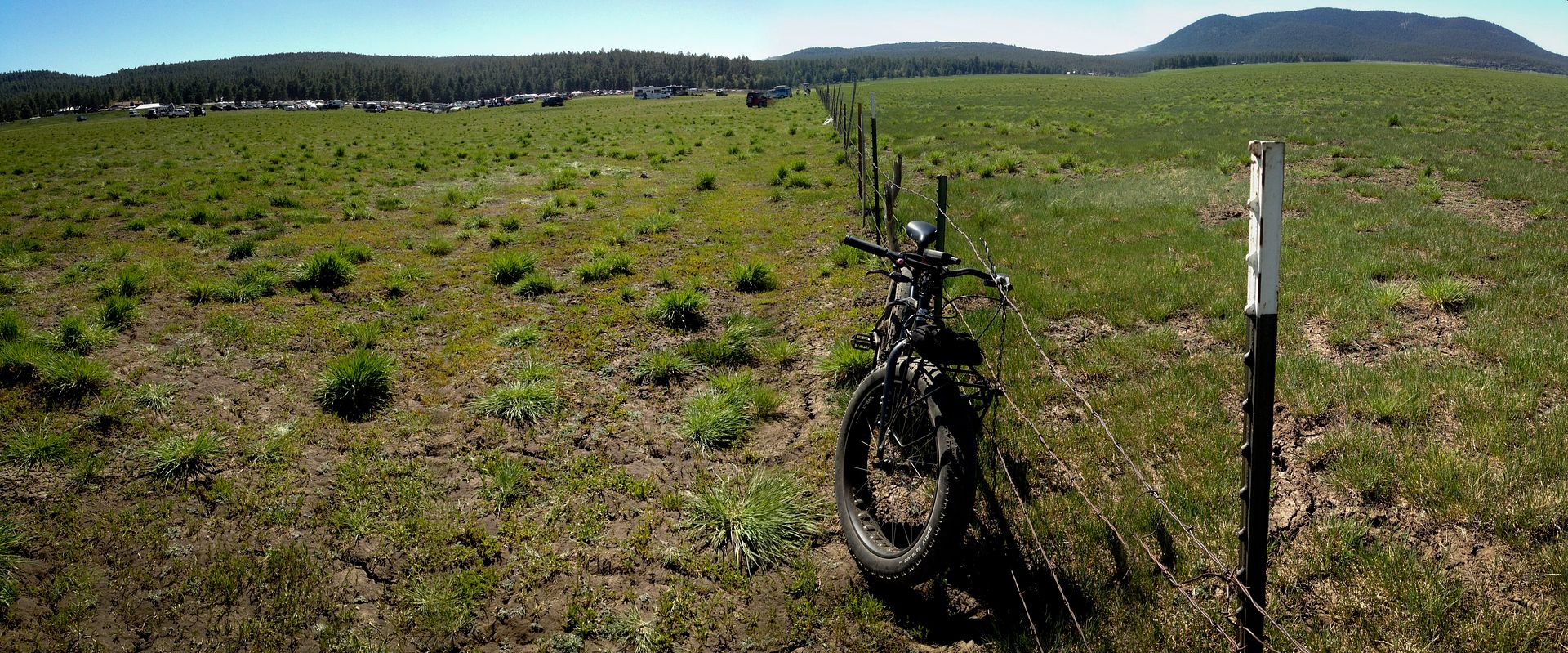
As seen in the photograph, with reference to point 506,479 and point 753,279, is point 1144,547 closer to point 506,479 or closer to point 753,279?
point 506,479

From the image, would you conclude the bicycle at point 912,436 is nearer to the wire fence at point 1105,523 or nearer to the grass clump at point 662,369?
the wire fence at point 1105,523

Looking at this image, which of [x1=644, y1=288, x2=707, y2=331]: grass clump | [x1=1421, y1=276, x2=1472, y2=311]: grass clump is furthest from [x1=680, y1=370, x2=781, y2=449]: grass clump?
[x1=1421, y1=276, x2=1472, y2=311]: grass clump

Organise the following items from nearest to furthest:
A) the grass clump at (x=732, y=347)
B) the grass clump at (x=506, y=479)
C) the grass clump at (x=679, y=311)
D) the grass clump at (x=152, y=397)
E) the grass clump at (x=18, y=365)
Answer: the grass clump at (x=506, y=479)
the grass clump at (x=152, y=397)
the grass clump at (x=18, y=365)
the grass clump at (x=732, y=347)
the grass clump at (x=679, y=311)

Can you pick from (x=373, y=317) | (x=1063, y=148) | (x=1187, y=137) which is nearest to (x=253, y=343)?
(x=373, y=317)

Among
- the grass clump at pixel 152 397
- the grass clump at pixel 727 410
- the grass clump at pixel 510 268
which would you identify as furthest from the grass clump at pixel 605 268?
the grass clump at pixel 152 397

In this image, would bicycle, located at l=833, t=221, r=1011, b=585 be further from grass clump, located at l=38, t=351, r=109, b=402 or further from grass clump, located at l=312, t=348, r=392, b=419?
grass clump, located at l=38, t=351, r=109, b=402

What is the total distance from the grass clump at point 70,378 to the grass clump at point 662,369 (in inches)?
170

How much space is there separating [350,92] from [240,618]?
220 m

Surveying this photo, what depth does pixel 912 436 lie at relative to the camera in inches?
155

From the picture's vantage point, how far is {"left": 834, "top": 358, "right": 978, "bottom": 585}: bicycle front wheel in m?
3.24

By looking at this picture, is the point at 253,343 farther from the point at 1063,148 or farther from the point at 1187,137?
the point at 1187,137

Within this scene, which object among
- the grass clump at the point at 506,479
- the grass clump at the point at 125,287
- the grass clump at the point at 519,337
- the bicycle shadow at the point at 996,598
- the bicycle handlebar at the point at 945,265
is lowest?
the bicycle shadow at the point at 996,598

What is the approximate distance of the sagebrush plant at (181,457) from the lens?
4.84 m

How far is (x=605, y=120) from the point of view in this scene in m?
45.9
